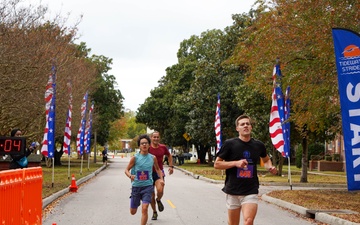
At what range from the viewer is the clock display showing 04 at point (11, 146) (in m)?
12.8

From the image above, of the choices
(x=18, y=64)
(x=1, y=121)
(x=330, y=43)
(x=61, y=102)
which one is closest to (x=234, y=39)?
(x=61, y=102)

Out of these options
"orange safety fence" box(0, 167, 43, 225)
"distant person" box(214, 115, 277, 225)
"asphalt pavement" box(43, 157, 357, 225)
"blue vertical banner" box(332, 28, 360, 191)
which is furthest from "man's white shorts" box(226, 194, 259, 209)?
"asphalt pavement" box(43, 157, 357, 225)

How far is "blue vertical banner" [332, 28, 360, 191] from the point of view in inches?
348

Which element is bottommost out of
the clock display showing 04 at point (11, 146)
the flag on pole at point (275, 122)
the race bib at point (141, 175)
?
the race bib at point (141, 175)

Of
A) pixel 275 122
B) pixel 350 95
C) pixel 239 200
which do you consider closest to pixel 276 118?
pixel 275 122

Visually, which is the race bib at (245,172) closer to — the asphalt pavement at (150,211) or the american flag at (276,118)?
the asphalt pavement at (150,211)

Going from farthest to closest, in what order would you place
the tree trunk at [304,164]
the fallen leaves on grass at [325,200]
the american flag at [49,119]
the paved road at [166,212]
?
the tree trunk at [304,164] < the american flag at [49,119] < the fallen leaves on grass at [325,200] < the paved road at [166,212]

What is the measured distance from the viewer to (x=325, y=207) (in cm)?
1719

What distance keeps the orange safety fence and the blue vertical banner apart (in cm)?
465

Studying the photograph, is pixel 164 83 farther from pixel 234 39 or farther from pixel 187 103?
pixel 234 39

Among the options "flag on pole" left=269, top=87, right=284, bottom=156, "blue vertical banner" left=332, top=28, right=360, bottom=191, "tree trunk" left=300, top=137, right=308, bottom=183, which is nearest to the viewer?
"blue vertical banner" left=332, top=28, right=360, bottom=191

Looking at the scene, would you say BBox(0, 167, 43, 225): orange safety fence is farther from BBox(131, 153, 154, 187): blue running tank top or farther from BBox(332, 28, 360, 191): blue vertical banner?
BBox(332, 28, 360, 191): blue vertical banner

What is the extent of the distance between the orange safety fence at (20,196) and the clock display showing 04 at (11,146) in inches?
61.3

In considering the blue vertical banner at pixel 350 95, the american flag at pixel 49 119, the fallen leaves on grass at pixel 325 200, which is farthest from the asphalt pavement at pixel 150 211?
the blue vertical banner at pixel 350 95
